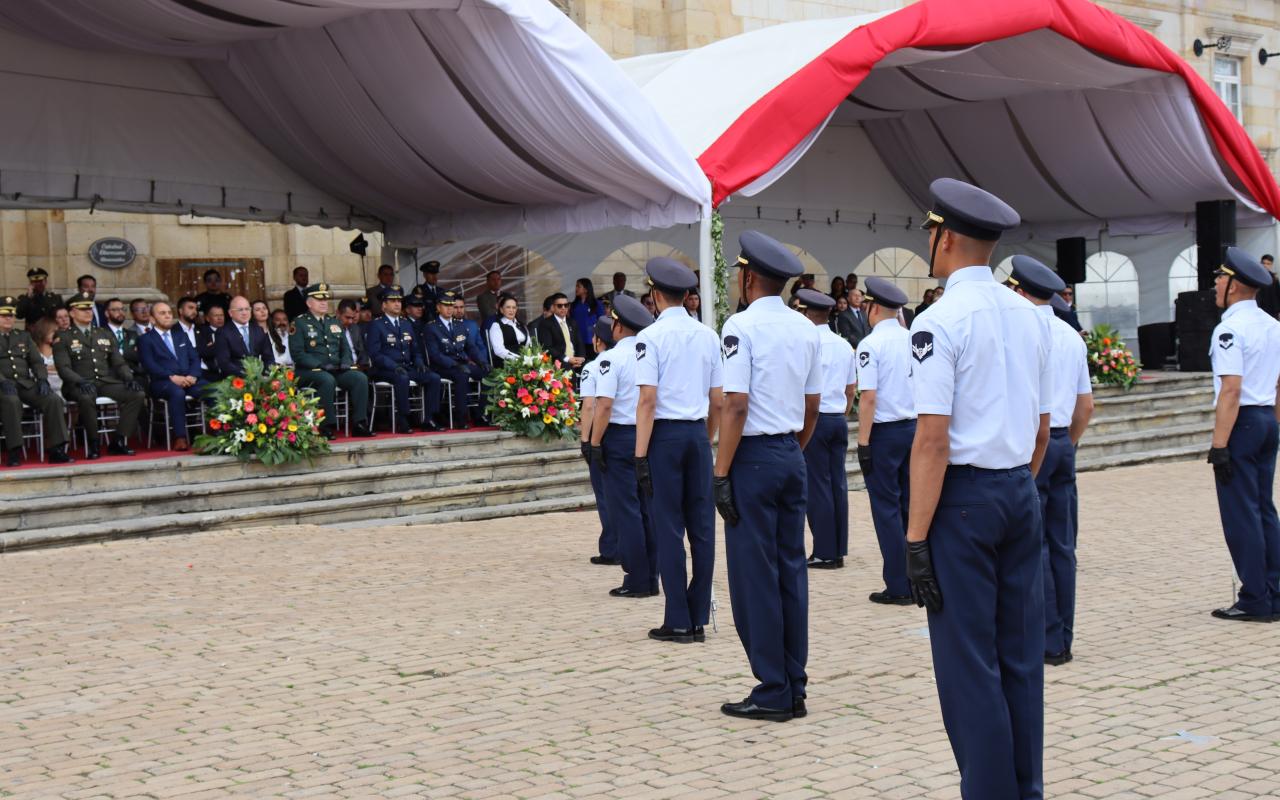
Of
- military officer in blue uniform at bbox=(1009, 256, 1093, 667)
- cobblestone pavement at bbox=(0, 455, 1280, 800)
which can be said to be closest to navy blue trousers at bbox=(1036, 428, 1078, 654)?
military officer in blue uniform at bbox=(1009, 256, 1093, 667)

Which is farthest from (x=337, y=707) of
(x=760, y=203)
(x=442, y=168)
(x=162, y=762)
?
(x=760, y=203)

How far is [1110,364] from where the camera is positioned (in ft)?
61.9

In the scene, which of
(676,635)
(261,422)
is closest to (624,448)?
(676,635)

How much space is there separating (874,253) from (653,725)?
18475 millimetres

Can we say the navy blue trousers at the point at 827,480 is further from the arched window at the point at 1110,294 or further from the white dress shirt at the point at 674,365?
the arched window at the point at 1110,294

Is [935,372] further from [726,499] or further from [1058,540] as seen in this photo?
[1058,540]

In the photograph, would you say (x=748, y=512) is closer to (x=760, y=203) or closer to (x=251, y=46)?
(x=251, y=46)

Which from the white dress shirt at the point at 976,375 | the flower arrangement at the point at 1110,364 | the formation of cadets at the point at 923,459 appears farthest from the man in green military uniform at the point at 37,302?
the flower arrangement at the point at 1110,364

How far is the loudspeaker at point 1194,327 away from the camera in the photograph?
20953 millimetres

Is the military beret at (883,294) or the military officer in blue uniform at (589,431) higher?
the military beret at (883,294)

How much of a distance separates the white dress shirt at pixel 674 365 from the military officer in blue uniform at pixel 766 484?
1251mm

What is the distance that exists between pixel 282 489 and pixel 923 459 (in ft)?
29.5

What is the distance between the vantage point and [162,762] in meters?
5.39

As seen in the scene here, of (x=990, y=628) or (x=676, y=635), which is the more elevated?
(x=990, y=628)
